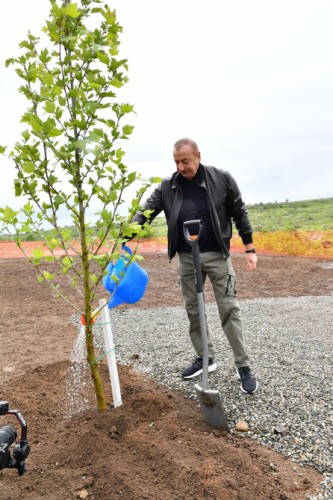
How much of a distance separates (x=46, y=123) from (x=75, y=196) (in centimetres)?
62

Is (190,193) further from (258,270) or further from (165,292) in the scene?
(258,270)

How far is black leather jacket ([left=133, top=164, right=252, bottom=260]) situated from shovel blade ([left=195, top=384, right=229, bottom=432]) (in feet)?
4.09

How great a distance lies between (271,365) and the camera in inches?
187

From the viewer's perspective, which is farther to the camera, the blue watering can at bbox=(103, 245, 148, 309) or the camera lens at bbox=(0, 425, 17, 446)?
the blue watering can at bbox=(103, 245, 148, 309)

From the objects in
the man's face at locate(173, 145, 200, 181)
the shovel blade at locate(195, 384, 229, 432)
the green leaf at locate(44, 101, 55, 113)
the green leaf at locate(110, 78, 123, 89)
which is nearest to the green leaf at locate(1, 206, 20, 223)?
the green leaf at locate(44, 101, 55, 113)

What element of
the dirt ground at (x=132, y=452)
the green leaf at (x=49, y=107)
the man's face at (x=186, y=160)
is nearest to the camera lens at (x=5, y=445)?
the dirt ground at (x=132, y=452)

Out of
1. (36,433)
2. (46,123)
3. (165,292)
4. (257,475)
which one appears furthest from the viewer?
(165,292)

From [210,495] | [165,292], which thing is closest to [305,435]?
[210,495]

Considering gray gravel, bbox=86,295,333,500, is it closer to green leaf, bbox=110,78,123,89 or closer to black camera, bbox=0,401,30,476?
black camera, bbox=0,401,30,476

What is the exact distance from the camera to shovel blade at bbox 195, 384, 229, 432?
11.1 feet

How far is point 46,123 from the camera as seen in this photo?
239 cm

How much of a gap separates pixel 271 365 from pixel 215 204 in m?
1.91

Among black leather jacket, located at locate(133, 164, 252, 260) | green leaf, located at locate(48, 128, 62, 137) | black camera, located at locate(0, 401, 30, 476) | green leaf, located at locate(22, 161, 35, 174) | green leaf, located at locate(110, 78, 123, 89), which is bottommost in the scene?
black camera, located at locate(0, 401, 30, 476)

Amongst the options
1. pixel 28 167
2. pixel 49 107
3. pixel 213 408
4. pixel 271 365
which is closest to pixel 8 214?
pixel 28 167
